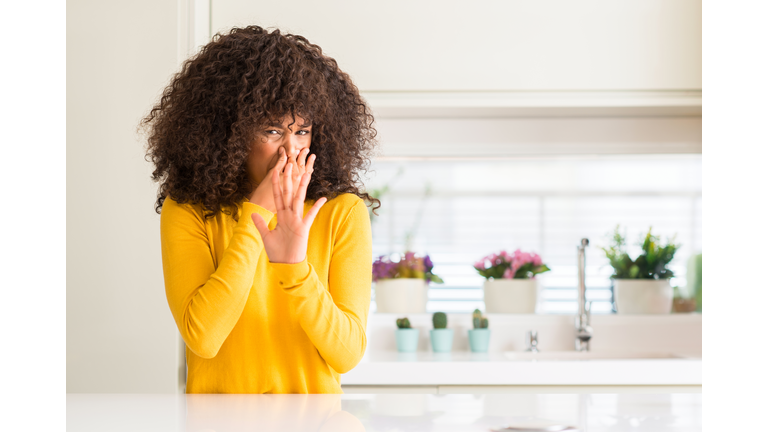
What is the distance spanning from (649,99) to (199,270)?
1.57 meters

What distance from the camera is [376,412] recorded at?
2.41 ft

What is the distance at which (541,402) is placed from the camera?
2.64ft

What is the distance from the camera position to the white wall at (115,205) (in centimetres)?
174

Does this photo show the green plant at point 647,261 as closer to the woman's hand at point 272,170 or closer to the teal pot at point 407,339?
the teal pot at point 407,339

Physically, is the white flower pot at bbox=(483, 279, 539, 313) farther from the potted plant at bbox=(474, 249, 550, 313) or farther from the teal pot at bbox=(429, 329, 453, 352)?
the teal pot at bbox=(429, 329, 453, 352)

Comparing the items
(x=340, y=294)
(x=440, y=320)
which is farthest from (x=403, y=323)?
(x=340, y=294)

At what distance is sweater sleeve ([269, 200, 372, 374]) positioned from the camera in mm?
893

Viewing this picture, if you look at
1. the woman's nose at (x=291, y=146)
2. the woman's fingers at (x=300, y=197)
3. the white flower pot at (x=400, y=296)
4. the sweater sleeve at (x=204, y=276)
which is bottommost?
the white flower pot at (x=400, y=296)

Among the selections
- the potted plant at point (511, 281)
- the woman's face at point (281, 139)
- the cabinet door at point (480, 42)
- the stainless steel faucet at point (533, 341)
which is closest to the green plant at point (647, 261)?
the potted plant at point (511, 281)

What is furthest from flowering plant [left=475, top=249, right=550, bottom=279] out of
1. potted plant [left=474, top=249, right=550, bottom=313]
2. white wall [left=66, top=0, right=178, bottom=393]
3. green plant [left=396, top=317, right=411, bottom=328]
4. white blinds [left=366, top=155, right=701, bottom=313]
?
white wall [left=66, top=0, right=178, bottom=393]

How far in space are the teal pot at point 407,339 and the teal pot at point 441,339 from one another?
6 cm

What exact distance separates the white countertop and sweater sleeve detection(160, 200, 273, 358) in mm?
850
